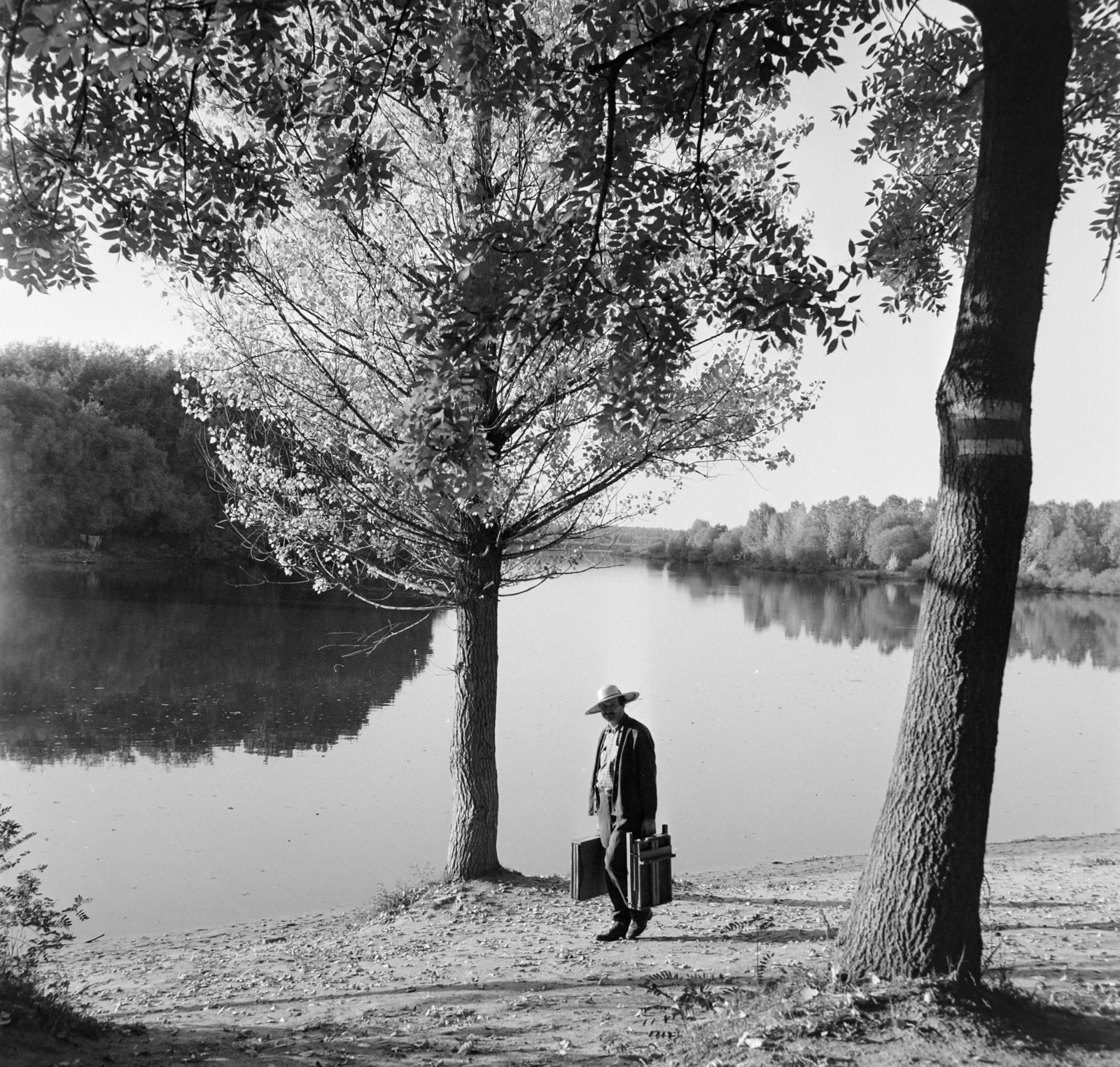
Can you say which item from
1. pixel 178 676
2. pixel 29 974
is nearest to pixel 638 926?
pixel 29 974

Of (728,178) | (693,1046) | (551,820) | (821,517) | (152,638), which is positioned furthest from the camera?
(821,517)

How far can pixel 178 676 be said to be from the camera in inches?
1038

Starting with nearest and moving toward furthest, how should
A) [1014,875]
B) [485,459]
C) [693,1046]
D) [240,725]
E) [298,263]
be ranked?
[693,1046] < [485,459] < [298,263] < [1014,875] < [240,725]

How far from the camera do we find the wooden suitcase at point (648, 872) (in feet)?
23.3

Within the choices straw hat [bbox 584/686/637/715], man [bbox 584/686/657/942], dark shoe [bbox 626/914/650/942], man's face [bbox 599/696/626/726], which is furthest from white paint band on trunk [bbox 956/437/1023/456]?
dark shoe [bbox 626/914/650/942]

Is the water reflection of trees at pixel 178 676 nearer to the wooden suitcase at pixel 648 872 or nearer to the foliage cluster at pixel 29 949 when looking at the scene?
the wooden suitcase at pixel 648 872

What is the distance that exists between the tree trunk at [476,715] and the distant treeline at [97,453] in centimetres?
4246

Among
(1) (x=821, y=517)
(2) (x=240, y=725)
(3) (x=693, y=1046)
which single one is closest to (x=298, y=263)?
(3) (x=693, y=1046)

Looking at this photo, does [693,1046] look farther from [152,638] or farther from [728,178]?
[152,638]

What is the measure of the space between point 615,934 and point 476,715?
3192 millimetres

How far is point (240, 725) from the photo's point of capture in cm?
2114

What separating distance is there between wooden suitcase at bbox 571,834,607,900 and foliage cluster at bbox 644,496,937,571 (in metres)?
77.7

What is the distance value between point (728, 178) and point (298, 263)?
4687 millimetres

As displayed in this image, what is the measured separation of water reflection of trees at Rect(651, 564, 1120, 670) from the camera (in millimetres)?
45281
